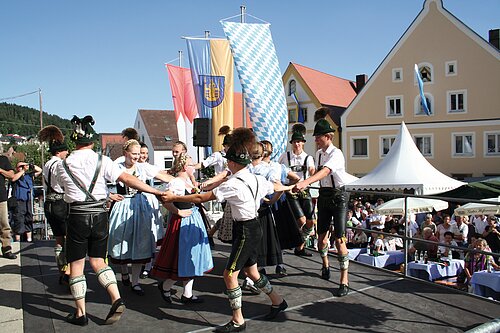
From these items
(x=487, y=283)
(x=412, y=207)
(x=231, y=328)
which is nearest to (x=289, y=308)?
(x=231, y=328)

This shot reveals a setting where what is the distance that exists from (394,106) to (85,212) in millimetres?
31056

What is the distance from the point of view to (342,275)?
554cm

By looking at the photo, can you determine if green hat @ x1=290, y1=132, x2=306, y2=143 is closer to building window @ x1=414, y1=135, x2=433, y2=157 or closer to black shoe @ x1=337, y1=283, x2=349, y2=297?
black shoe @ x1=337, y1=283, x2=349, y2=297

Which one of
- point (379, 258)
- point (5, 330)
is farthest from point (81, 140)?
point (379, 258)

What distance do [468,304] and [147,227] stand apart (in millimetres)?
3749

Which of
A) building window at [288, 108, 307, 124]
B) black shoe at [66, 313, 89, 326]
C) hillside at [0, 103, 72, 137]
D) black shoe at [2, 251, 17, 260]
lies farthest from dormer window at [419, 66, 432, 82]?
hillside at [0, 103, 72, 137]

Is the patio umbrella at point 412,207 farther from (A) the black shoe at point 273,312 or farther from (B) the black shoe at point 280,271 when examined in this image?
(A) the black shoe at point 273,312

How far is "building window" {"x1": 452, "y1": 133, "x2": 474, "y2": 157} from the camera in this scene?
2981 cm

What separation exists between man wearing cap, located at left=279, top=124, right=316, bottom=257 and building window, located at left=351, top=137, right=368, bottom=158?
27.5m

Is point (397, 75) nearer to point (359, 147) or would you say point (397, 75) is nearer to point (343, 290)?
point (359, 147)

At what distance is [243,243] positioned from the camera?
4.39 metres

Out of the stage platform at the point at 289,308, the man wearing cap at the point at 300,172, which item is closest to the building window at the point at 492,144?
the man wearing cap at the point at 300,172

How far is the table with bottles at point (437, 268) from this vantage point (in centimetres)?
1030

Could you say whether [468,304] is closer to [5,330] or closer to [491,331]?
[491,331]
